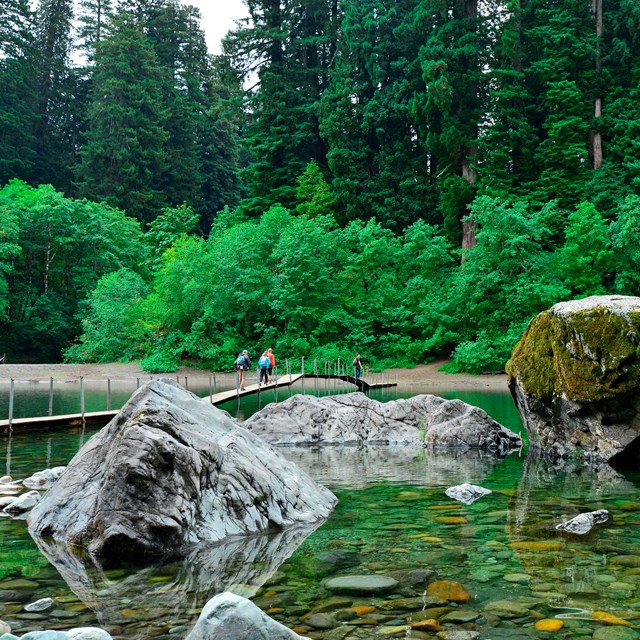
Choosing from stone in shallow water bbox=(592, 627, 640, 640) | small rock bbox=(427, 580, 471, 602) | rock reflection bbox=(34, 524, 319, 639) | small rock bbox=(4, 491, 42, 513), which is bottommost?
small rock bbox=(4, 491, 42, 513)

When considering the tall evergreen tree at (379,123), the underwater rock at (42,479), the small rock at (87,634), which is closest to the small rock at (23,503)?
the underwater rock at (42,479)

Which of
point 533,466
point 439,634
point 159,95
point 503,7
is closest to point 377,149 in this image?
point 503,7

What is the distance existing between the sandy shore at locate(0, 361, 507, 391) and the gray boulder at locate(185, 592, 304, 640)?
2570 cm

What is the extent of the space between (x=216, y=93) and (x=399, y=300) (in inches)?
1306

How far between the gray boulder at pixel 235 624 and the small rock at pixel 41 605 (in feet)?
4.22

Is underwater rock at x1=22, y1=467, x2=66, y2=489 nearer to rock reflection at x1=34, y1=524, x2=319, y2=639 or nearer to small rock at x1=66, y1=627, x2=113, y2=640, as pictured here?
rock reflection at x1=34, y1=524, x2=319, y2=639

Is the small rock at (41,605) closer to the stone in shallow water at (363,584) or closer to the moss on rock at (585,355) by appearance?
the stone in shallow water at (363,584)

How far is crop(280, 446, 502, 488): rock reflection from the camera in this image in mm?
9102

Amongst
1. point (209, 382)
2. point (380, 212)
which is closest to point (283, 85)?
point (380, 212)

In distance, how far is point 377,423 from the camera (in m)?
13.8

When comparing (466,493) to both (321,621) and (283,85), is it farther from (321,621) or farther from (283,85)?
(283,85)

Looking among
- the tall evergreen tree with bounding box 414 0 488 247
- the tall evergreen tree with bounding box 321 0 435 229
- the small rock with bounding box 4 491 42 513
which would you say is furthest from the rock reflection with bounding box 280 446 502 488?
the tall evergreen tree with bounding box 321 0 435 229

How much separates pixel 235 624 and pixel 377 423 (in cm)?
1074

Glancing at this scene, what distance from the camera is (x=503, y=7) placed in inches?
1542
